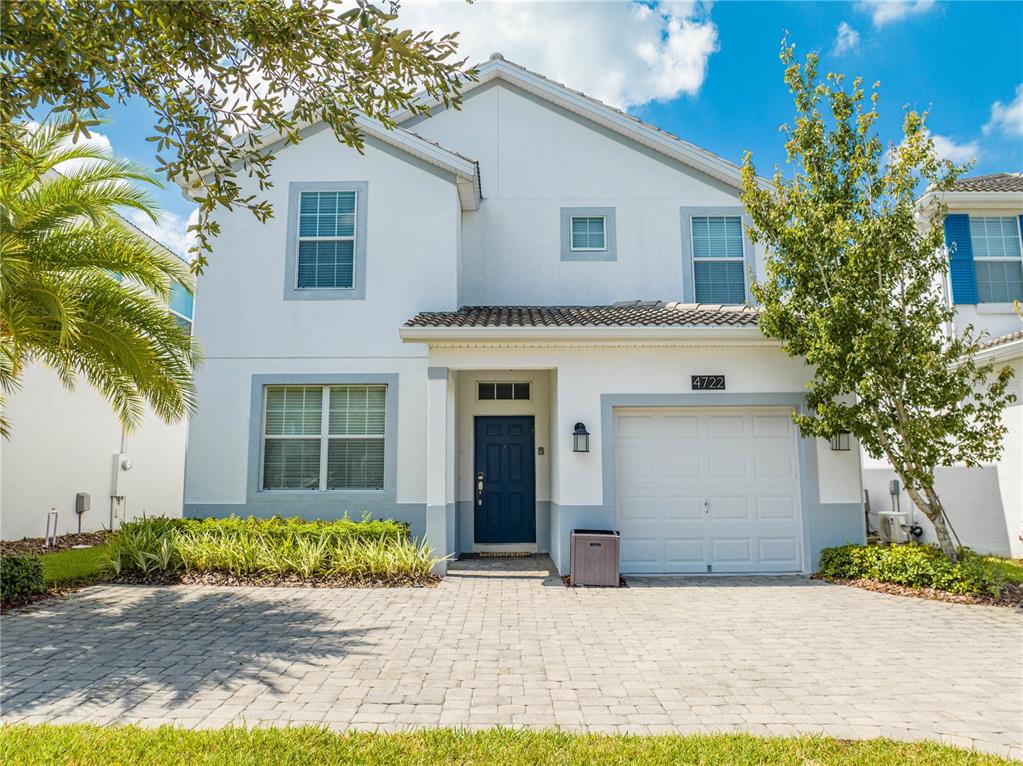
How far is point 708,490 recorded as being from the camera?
1062 centimetres

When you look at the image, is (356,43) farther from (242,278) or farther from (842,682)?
(242,278)

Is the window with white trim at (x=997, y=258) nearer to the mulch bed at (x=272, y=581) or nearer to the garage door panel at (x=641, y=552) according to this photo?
the garage door panel at (x=641, y=552)

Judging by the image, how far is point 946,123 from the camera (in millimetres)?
10078

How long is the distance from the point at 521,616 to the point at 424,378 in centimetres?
506

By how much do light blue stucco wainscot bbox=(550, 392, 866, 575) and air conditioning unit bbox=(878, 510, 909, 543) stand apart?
342 cm

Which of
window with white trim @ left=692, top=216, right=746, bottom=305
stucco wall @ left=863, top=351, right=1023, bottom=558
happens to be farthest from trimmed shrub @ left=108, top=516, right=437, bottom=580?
stucco wall @ left=863, top=351, right=1023, bottom=558

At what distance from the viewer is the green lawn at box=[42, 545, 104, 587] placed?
9.65 m

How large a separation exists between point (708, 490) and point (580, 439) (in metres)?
2.29

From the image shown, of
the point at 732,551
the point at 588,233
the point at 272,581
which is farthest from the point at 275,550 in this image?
the point at 588,233

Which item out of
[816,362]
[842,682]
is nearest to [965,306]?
[816,362]

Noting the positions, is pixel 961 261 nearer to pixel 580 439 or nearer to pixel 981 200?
pixel 981 200

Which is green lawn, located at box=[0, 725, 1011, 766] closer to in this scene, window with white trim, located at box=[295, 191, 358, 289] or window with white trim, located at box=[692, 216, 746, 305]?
window with white trim, located at box=[295, 191, 358, 289]

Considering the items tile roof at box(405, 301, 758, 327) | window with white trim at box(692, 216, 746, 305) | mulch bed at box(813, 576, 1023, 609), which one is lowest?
mulch bed at box(813, 576, 1023, 609)

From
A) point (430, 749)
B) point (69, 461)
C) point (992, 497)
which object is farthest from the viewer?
point (69, 461)
